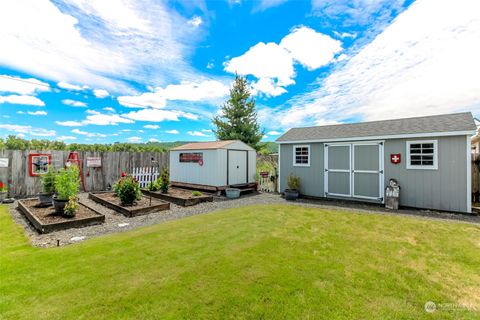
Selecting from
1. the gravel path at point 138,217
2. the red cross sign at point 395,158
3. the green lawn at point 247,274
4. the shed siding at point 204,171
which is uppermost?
the red cross sign at point 395,158

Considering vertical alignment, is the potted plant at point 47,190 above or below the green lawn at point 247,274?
above

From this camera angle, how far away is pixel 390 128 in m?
8.63

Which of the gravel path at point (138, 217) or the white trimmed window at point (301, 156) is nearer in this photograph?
the gravel path at point (138, 217)

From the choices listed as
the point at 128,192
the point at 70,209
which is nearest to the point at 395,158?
the point at 128,192

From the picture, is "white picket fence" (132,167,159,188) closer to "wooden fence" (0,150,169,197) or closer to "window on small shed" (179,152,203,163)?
"wooden fence" (0,150,169,197)

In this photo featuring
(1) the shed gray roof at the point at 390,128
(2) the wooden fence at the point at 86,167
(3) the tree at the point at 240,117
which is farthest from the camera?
(3) the tree at the point at 240,117

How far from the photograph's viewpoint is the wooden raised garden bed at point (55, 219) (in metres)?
5.39

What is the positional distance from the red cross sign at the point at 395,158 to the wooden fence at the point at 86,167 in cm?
1216

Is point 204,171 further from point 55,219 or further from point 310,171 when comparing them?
point 55,219

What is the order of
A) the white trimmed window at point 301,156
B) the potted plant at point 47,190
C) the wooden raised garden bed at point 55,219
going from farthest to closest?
the white trimmed window at point 301,156 → the potted plant at point 47,190 → the wooden raised garden bed at point 55,219

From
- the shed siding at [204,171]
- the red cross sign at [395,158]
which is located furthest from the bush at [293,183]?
the red cross sign at [395,158]

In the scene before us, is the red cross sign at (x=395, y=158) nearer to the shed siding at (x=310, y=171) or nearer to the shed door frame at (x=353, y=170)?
the shed door frame at (x=353, y=170)

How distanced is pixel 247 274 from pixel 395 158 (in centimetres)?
780

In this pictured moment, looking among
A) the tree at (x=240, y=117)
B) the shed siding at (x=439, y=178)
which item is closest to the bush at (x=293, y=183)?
the shed siding at (x=439, y=178)
